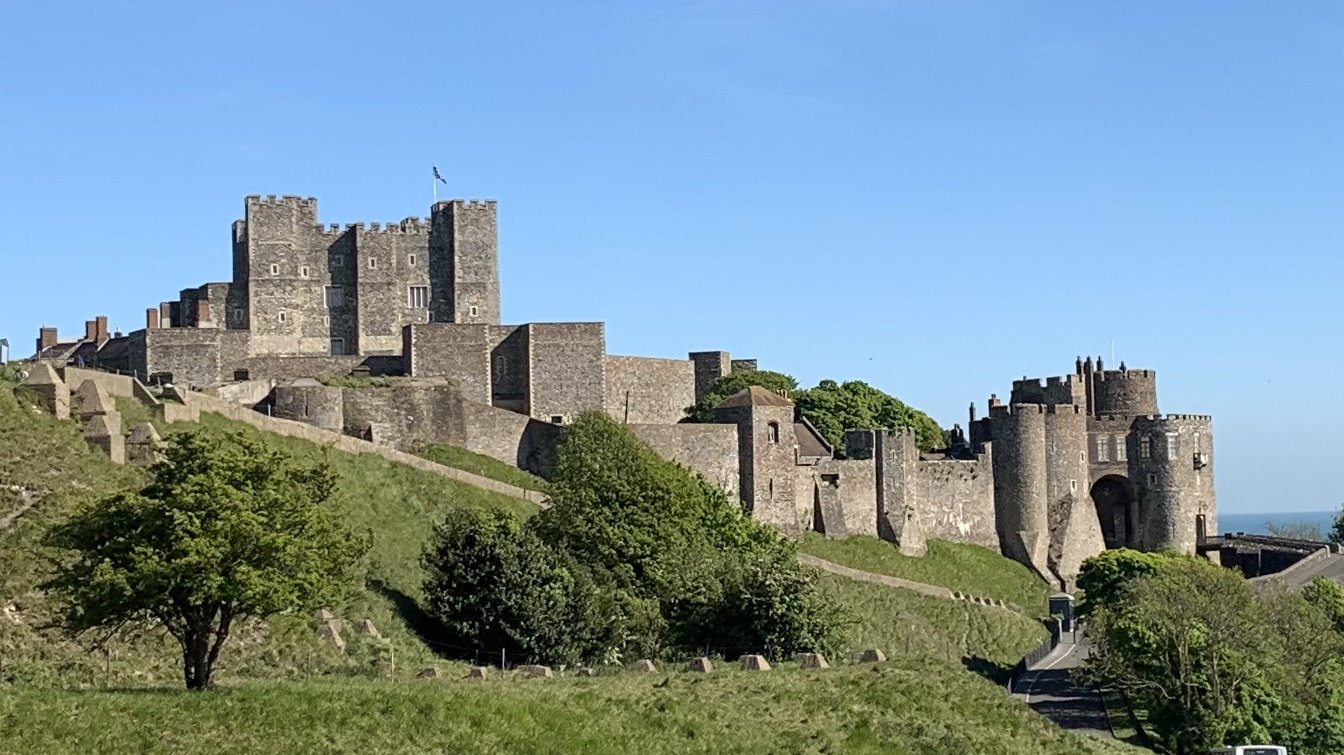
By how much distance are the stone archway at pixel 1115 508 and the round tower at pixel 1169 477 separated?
53 centimetres

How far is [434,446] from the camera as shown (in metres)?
71.1

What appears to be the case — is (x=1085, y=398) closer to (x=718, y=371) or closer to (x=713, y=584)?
(x=718, y=371)

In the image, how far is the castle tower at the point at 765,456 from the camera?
245ft

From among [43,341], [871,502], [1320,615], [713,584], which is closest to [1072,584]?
[871,502]

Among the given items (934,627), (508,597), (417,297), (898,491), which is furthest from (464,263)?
(508,597)

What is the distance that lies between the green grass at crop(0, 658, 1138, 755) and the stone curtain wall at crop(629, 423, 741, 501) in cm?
2605

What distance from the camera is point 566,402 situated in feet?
258

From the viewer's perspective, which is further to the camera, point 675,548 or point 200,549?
point 675,548

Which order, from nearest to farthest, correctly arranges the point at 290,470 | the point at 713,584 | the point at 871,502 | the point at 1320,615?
the point at 290,470, the point at 713,584, the point at 1320,615, the point at 871,502

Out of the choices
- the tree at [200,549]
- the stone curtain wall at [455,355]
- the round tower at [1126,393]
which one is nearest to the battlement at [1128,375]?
the round tower at [1126,393]

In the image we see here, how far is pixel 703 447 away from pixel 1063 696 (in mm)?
16347

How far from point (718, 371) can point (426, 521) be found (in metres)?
35.2

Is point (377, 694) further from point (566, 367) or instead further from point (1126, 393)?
point (1126, 393)

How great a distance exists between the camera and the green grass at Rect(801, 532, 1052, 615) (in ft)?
249
